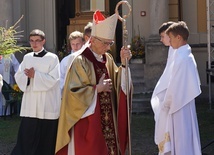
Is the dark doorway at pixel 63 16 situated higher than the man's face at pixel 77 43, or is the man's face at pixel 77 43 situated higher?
the dark doorway at pixel 63 16

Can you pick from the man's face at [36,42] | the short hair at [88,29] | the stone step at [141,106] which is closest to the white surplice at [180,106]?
the short hair at [88,29]

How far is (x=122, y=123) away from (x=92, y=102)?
450mm

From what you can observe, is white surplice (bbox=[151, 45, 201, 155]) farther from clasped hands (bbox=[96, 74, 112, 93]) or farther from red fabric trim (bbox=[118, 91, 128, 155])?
clasped hands (bbox=[96, 74, 112, 93])

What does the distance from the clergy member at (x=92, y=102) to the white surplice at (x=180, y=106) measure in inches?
18.9

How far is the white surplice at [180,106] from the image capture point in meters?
5.41

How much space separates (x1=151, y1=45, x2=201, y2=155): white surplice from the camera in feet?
17.7

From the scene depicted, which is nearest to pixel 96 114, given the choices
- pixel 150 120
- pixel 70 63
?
pixel 70 63

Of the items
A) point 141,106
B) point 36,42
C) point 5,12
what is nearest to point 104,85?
point 36,42

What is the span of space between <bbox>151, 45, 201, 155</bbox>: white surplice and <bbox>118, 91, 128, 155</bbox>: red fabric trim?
1.38 feet

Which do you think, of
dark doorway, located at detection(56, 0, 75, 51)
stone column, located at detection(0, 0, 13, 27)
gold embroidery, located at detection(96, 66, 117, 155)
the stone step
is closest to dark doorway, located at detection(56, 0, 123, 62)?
dark doorway, located at detection(56, 0, 75, 51)

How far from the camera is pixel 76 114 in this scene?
5.21 meters

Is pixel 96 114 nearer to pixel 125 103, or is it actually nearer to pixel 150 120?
pixel 125 103

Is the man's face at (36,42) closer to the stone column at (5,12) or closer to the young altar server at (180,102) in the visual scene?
the young altar server at (180,102)

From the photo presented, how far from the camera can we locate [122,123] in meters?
5.50
